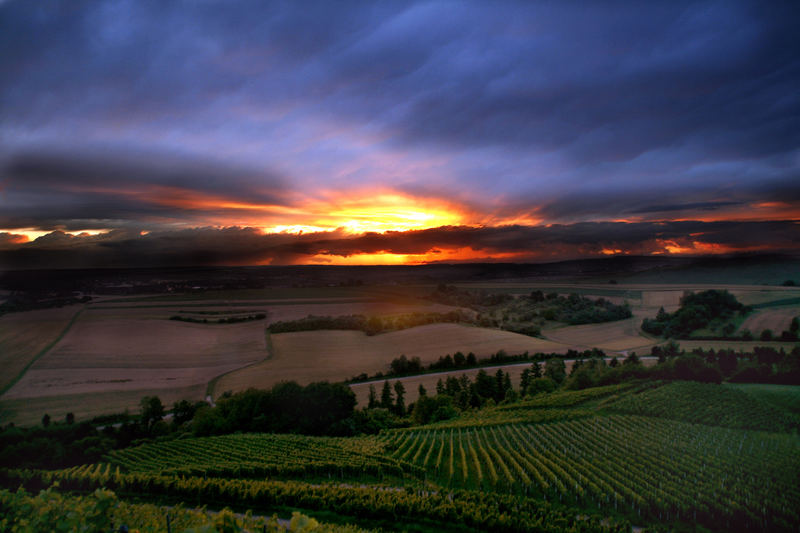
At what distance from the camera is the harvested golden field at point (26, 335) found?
20828 millimetres

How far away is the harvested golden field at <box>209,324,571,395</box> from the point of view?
26672 millimetres

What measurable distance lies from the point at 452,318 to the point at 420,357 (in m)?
5.92

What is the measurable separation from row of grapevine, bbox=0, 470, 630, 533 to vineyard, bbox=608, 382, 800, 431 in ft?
47.4

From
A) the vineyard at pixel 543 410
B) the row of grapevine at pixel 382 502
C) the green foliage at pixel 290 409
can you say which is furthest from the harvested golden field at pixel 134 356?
the vineyard at pixel 543 410

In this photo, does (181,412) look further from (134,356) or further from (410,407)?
(410,407)

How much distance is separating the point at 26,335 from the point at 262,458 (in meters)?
18.2

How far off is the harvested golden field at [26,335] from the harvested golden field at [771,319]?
4947 cm

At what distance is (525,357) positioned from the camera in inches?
1400

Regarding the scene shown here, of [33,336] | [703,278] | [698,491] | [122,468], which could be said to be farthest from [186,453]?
[703,278]

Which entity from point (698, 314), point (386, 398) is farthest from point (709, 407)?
point (386, 398)

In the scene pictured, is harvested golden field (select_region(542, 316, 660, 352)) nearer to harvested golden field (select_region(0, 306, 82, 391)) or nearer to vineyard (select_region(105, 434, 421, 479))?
vineyard (select_region(105, 434, 421, 479))

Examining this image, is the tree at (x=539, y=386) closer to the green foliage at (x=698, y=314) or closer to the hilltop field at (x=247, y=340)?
the hilltop field at (x=247, y=340)

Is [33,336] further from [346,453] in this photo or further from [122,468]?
[346,453]

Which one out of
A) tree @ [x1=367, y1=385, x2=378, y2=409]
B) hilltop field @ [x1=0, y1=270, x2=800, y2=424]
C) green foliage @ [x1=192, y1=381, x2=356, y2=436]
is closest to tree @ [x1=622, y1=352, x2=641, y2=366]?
hilltop field @ [x1=0, y1=270, x2=800, y2=424]
